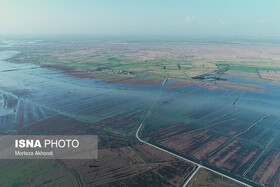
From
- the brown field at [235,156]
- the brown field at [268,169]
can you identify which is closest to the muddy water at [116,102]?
the brown field at [235,156]

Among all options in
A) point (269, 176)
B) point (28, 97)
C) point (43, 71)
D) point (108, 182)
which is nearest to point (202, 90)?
point (269, 176)

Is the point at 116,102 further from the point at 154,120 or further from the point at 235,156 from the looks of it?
the point at 235,156

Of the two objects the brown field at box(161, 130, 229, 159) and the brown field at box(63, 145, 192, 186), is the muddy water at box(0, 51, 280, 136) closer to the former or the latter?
the brown field at box(161, 130, 229, 159)

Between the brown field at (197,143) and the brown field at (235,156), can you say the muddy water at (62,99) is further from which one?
the brown field at (235,156)

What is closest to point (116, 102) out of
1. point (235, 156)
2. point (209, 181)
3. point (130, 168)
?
point (130, 168)

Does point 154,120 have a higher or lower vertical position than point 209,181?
higher

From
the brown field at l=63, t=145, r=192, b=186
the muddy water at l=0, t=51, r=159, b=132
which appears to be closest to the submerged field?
the brown field at l=63, t=145, r=192, b=186

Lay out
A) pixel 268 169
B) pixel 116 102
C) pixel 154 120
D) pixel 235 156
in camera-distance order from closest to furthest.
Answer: pixel 268 169, pixel 235 156, pixel 154 120, pixel 116 102
